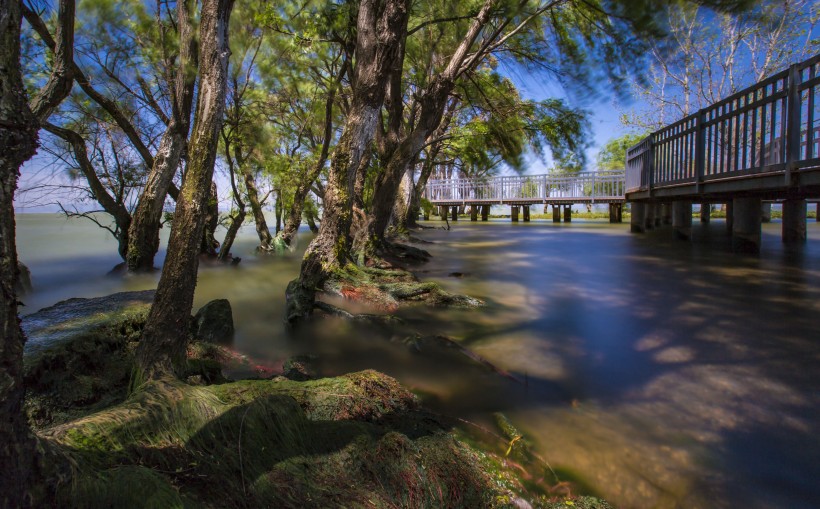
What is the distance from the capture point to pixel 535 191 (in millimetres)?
31922

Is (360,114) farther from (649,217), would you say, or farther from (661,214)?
(661,214)

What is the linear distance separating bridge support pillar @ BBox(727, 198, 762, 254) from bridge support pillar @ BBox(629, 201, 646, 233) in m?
7.98

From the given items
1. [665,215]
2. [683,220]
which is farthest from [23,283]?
[665,215]

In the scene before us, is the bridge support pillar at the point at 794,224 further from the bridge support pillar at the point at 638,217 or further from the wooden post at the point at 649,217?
the wooden post at the point at 649,217

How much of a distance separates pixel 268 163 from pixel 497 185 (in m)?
22.8

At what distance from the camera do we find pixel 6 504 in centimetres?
116

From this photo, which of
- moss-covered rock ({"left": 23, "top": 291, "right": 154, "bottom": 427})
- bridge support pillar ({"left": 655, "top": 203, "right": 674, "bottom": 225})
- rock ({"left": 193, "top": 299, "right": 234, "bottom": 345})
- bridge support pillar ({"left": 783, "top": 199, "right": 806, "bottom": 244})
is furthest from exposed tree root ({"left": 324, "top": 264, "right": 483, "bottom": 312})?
bridge support pillar ({"left": 655, "top": 203, "right": 674, "bottom": 225})

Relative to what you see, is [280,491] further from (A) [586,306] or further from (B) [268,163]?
(B) [268,163]

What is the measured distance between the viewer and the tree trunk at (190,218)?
284cm

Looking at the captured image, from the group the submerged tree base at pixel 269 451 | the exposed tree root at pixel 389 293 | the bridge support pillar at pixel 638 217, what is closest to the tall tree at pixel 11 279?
the submerged tree base at pixel 269 451

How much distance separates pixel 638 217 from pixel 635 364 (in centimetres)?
1780

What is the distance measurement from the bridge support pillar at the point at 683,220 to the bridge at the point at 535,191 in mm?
12158

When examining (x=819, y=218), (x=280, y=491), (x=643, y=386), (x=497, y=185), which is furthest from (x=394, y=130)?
(x=819, y=218)

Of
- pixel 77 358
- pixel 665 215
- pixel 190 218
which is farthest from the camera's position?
pixel 665 215
